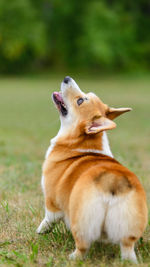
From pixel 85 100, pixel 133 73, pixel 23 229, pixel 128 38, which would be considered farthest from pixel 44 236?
pixel 128 38

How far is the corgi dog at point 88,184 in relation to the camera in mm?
3148

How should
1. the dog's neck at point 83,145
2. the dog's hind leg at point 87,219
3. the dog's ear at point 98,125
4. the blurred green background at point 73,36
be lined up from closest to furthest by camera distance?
the dog's hind leg at point 87,219
the dog's ear at point 98,125
the dog's neck at point 83,145
the blurred green background at point 73,36

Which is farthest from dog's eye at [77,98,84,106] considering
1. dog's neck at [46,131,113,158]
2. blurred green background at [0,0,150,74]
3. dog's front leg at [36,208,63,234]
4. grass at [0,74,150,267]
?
blurred green background at [0,0,150,74]

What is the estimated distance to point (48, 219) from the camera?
12.6ft

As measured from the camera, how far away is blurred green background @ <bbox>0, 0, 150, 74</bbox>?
3541 centimetres

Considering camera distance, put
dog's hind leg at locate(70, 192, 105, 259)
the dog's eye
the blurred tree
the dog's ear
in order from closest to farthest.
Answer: dog's hind leg at locate(70, 192, 105, 259), the dog's ear, the dog's eye, the blurred tree

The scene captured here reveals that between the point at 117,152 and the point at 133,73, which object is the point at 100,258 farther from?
the point at 133,73

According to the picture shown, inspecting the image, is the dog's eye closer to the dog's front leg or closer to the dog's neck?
the dog's neck

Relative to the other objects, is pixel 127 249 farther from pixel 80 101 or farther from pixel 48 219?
pixel 80 101

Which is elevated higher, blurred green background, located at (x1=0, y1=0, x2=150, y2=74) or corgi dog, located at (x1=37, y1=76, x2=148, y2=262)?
blurred green background, located at (x1=0, y1=0, x2=150, y2=74)

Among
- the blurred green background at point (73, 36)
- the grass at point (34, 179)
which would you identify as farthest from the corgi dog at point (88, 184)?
the blurred green background at point (73, 36)

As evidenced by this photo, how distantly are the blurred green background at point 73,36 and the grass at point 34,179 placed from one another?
19.5 meters

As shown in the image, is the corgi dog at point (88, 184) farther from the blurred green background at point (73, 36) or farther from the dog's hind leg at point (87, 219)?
the blurred green background at point (73, 36)

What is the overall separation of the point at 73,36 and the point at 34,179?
3411 cm
